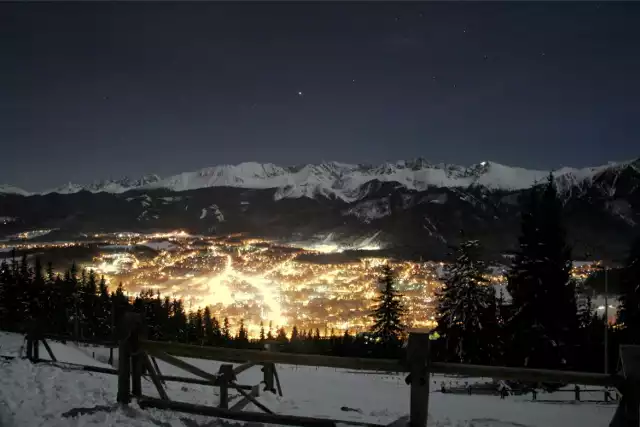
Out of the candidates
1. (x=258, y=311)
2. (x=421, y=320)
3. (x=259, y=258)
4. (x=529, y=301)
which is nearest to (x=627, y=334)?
(x=529, y=301)

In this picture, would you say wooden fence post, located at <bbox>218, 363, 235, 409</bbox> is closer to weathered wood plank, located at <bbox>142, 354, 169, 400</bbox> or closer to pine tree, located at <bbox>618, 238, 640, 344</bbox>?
weathered wood plank, located at <bbox>142, 354, 169, 400</bbox>

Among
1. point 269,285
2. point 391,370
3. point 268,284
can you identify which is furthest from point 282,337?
point 391,370

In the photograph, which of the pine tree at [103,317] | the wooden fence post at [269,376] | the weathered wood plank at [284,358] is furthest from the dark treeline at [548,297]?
the pine tree at [103,317]

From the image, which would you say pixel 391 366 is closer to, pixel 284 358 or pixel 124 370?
pixel 284 358

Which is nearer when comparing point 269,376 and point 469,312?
point 269,376

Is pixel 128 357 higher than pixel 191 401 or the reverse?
higher

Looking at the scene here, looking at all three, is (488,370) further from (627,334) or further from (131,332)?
(627,334)
